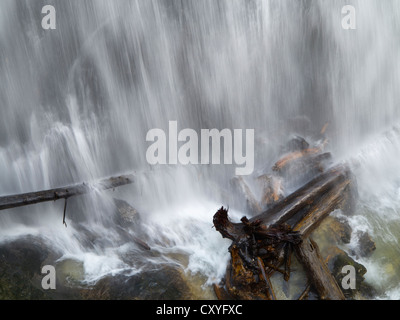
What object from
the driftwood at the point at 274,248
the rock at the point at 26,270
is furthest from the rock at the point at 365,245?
the rock at the point at 26,270

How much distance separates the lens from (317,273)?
184 inches

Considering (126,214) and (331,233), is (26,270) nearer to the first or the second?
(126,214)

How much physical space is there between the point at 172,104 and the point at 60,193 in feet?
13.4

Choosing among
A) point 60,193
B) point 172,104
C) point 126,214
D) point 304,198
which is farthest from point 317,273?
point 172,104

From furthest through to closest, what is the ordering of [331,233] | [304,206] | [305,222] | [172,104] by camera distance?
[172,104] → [331,233] → [304,206] → [305,222]

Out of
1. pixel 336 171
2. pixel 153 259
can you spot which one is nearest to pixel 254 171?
pixel 336 171

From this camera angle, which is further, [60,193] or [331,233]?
[331,233]

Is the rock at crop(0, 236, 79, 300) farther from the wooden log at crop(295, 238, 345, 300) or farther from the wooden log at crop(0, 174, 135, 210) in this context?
the wooden log at crop(295, 238, 345, 300)

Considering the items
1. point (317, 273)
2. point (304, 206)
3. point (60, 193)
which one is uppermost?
point (60, 193)

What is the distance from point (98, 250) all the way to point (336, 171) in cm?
583

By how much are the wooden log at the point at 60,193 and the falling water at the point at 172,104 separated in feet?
1.12

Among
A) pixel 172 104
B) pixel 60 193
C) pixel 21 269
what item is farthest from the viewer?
pixel 172 104

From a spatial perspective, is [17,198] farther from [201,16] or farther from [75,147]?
[201,16]
